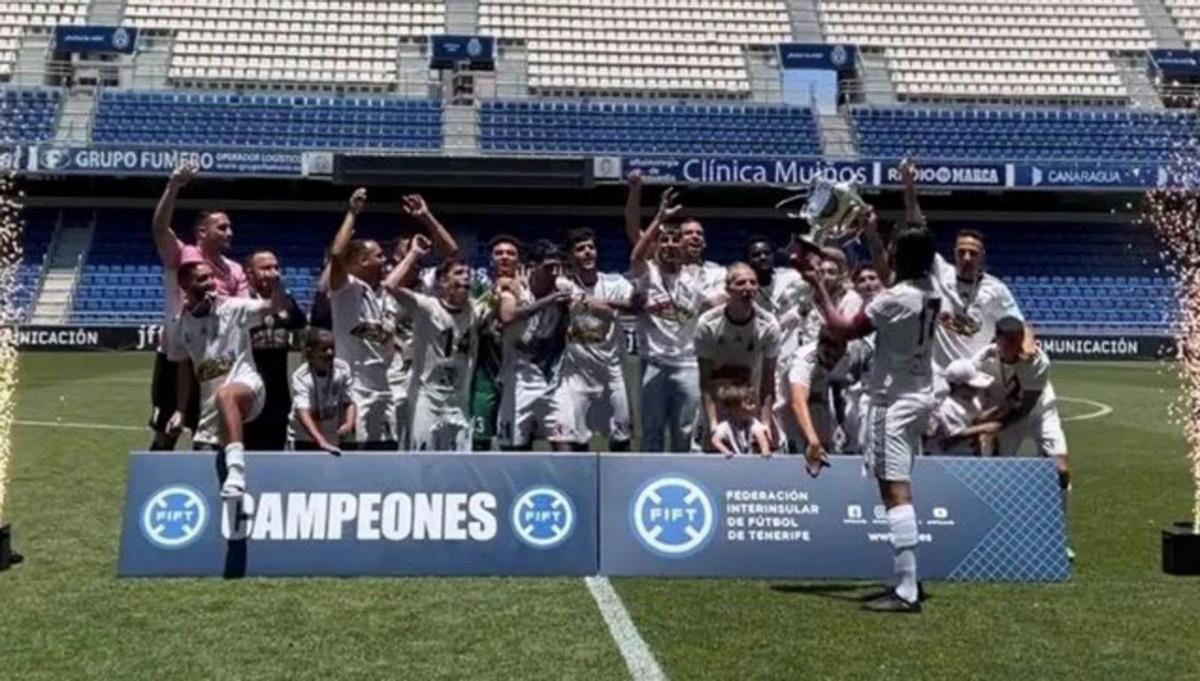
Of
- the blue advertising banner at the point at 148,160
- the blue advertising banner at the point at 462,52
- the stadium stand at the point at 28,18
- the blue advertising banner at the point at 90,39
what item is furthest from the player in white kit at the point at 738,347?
the stadium stand at the point at 28,18

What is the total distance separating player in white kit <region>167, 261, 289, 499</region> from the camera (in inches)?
291

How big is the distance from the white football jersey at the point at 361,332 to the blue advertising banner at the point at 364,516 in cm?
113

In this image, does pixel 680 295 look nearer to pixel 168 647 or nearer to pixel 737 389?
pixel 737 389

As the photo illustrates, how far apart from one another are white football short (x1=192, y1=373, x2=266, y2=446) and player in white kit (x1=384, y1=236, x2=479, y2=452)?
42.7 inches

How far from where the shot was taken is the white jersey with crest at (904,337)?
21.1 feet

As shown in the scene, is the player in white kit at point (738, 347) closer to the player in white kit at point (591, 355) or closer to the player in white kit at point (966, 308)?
the player in white kit at point (591, 355)

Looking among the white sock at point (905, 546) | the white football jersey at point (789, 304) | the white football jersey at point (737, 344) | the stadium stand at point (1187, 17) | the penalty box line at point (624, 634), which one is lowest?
the penalty box line at point (624, 634)

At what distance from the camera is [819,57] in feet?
133

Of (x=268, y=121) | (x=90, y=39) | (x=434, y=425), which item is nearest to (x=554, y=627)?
(x=434, y=425)

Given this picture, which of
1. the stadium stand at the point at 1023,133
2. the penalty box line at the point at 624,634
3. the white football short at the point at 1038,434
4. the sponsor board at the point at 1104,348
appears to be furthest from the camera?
the stadium stand at the point at 1023,133

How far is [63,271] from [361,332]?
29.6 metres

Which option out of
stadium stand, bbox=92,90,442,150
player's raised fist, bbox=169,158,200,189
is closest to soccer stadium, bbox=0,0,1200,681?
player's raised fist, bbox=169,158,200,189

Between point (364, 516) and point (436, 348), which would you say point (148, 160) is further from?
point (364, 516)

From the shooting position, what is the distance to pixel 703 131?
123ft
